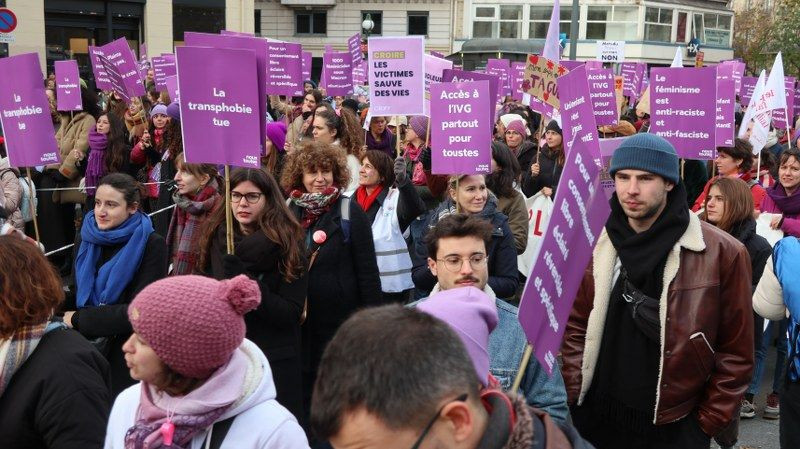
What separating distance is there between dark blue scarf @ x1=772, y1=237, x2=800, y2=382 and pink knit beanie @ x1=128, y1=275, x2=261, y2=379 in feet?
7.83

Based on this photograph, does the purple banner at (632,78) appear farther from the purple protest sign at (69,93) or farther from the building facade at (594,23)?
the building facade at (594,23)

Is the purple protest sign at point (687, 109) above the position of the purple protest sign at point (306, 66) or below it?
below

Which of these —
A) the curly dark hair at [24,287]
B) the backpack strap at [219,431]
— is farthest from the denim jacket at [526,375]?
the curly dark hair at [24,287]

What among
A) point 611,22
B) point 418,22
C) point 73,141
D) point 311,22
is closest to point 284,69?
point 73,141

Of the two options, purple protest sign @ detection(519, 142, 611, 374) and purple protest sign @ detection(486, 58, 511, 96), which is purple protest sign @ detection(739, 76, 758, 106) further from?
purple protest sign @ detection(519, 142, 611, 374)

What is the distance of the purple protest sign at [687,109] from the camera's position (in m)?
6.57

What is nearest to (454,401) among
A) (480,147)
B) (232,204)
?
(232,204)

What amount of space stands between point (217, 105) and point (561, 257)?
2.88 metres

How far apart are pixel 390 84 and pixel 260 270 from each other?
4.13m

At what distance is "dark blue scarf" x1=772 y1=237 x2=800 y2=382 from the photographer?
13.0 ft

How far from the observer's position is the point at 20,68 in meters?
6.54

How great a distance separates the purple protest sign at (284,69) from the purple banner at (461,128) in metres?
5.71

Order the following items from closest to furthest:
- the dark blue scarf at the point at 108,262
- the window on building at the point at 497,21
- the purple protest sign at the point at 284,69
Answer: the dark blue scarf at the point at 108,262 < the purple protest sign at the point at 284,69 < the window on building at the point at 497,21

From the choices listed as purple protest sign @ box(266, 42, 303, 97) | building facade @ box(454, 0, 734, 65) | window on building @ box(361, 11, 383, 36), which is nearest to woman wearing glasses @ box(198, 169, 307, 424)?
purple protest sign @ box(266, 42, 303, 97)
